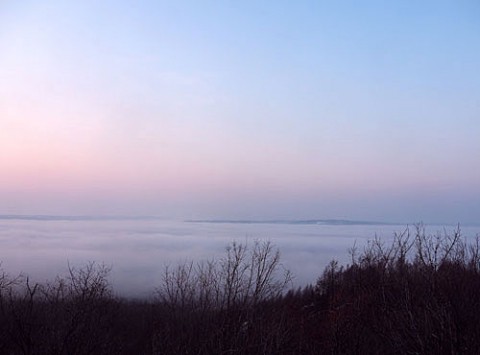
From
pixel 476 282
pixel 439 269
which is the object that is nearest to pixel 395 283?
pixel 439 269

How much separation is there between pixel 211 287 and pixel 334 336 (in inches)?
391

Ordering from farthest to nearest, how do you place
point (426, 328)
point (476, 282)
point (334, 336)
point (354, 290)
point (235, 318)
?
point (354, 290), point (476, 282), point (235, 318), point (334, 336), point (426, 328)

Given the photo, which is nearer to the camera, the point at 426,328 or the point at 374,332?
the point at 426,328

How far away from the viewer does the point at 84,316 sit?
56.3 ft

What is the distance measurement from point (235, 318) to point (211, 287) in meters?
6.34

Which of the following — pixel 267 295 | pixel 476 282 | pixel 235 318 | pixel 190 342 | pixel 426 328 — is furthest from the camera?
pixel 267 295

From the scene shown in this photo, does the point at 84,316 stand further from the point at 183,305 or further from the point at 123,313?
the point at 123,313

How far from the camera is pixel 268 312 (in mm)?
27469

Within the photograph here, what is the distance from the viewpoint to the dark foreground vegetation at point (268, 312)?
15477 mm

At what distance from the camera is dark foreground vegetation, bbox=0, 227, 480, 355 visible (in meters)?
15.5

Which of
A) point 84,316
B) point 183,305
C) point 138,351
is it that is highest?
point 84,316

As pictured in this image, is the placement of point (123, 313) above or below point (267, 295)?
below

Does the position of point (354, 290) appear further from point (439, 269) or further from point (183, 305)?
point (183, 305)

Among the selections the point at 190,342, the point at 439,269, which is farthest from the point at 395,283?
the point at 190,342
